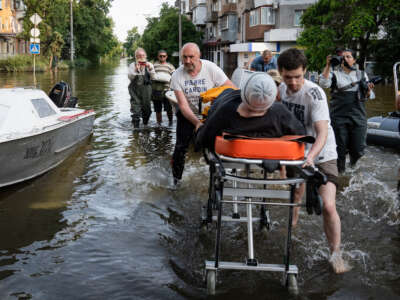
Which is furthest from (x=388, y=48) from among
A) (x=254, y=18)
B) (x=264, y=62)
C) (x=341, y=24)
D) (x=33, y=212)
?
(x=33, y=212)

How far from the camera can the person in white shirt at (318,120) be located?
4.34 m

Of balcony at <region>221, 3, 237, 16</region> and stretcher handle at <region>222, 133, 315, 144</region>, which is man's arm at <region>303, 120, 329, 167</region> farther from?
balcony at <region>221, 3, 237, 16</region>

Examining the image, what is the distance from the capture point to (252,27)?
4712 centimetres

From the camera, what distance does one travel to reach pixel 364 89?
7488 millimetres

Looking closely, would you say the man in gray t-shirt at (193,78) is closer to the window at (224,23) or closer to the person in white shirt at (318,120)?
the person in white shirt at (318,120)

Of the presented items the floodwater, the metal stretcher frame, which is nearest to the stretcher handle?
the metal stretcher frame

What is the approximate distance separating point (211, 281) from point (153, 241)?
143 centimetres

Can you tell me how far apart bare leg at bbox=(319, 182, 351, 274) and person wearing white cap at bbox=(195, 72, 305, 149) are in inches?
27.3

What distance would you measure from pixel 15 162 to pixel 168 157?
3279 millimetres

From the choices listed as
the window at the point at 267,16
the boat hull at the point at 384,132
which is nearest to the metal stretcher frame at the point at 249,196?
the boat hull at the point at 384,132

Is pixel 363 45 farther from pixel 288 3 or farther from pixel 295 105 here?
pixel 295 105

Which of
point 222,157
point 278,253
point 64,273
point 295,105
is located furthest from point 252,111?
point 64,273

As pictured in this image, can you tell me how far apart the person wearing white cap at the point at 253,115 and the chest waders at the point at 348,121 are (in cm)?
377

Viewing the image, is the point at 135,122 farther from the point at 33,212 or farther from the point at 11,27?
the point at 11,27
